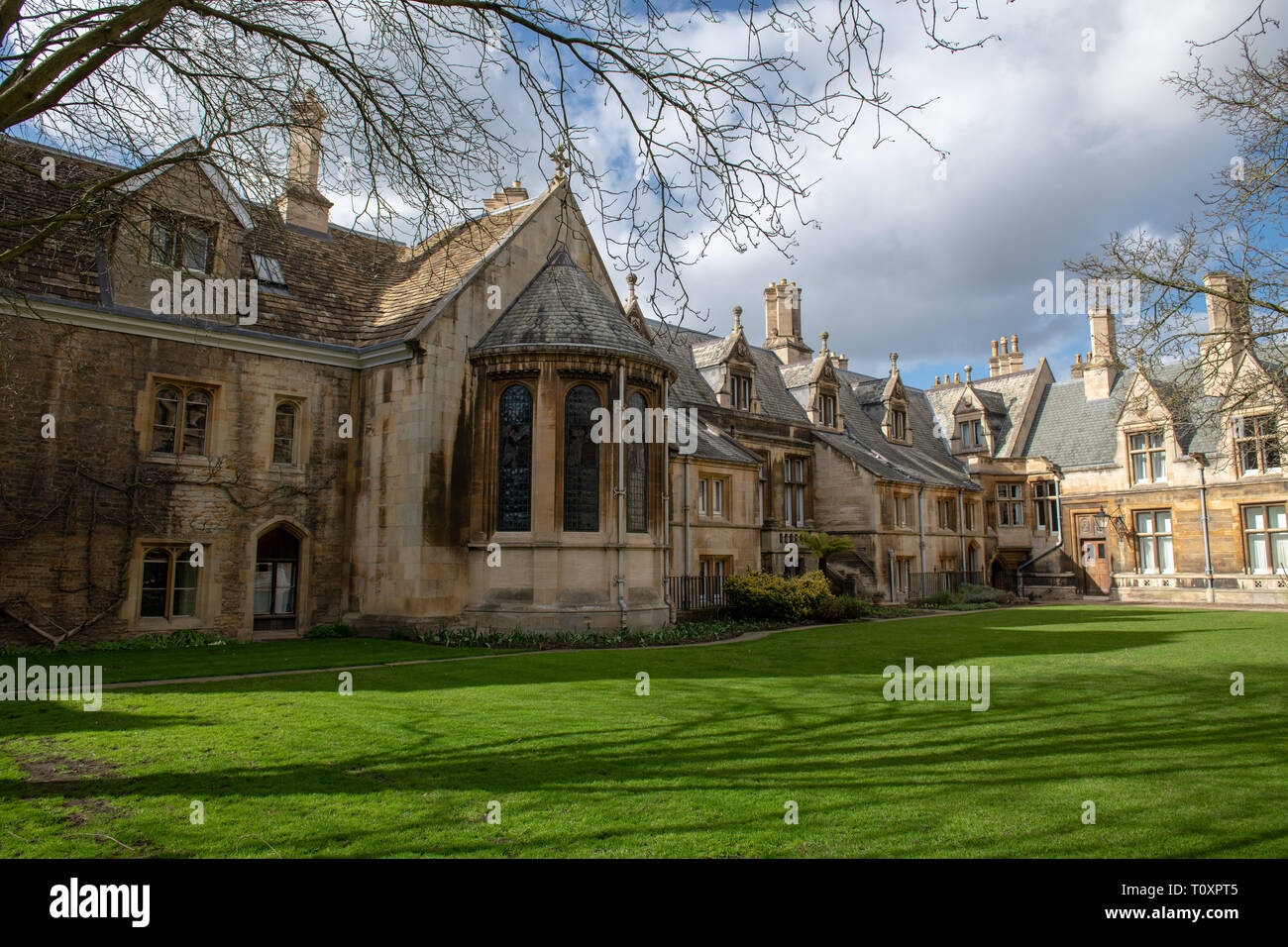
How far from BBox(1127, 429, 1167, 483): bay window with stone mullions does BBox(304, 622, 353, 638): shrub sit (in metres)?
35.0

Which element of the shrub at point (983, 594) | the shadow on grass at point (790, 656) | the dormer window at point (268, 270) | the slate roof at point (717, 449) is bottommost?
the shadow on grass at point (790, 656)

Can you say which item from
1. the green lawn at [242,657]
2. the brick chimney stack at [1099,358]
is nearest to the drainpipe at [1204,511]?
the brick chimney stack at [1099,358]

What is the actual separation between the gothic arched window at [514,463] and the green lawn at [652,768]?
7.12 meters

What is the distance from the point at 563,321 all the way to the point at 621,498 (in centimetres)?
481

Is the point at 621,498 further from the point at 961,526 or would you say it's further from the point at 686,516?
the point at 961,526

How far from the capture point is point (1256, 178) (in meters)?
14.5

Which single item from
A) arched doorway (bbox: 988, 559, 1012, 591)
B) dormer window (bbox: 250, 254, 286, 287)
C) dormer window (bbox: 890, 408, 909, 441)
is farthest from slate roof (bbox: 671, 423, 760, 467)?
arched doorway (bbox: 988, 559, 1012, 591)

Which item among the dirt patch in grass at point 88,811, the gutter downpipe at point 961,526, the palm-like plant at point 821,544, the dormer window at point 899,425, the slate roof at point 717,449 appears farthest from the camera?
the dormer window at point 899,425

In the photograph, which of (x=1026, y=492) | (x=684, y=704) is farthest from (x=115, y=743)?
(x=1026, y=492)

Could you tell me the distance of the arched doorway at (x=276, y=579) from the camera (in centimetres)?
2008

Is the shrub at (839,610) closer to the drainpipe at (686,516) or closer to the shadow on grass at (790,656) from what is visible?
the shadow on grass at (790,656)

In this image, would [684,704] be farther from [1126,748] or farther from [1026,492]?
[1026,492]

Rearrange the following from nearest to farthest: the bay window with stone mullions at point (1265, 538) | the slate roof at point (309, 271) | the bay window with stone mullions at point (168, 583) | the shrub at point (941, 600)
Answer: the slate roof at point (309, 271), the bay window with stone mullions at point (168, 583), the bay window with stone mullions at point (1265, 538), the shrub at point (941, 600)
